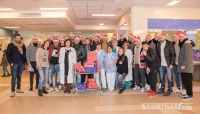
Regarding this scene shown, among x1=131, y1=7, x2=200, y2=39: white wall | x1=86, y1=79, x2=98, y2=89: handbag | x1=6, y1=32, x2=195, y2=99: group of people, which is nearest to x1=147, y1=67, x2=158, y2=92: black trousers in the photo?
x1=6, y1=32, x2=195, y2=99: group of people

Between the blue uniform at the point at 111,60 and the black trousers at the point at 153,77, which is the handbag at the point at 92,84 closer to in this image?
the blue uniform at the point at 111,60

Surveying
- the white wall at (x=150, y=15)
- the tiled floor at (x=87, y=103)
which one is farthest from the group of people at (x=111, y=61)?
the white wall at (x=150, y=15)

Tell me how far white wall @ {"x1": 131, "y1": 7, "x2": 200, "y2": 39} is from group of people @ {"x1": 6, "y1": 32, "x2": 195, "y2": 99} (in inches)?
70.5

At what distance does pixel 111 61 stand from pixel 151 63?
1200 millimetres

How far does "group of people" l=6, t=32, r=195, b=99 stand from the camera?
4.88m

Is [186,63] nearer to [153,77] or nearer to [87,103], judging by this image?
[153,77]

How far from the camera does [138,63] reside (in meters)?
5.41

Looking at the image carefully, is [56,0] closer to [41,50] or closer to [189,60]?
[41,50]


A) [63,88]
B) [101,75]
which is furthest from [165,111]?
[63,88]

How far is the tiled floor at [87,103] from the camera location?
12.4 feet

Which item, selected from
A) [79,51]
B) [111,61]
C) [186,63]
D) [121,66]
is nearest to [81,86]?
[79,51]

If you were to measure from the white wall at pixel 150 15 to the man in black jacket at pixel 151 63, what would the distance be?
2.67 m

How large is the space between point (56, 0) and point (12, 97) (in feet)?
11.3

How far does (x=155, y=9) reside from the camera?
747 centimetres
